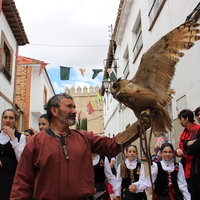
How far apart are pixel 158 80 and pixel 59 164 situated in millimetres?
1163

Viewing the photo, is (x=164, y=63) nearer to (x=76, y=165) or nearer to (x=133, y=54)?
(x=76, y=165)

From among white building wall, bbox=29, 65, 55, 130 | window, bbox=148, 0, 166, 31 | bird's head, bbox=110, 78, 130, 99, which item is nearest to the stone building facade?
white building wall, bbox=29, 65, 55, 130

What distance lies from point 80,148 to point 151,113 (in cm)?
66

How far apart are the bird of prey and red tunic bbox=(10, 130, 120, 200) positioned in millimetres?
577

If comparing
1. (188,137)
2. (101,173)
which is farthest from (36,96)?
(188,137)

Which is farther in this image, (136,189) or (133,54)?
(133,54)

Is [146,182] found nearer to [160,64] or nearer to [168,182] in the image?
[168,182]

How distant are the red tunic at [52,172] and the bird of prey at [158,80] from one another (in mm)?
577

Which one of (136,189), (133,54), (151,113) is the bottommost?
(136,189)

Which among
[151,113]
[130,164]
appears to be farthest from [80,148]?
[130,164]

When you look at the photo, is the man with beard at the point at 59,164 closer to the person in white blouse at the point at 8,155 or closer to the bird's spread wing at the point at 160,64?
the bird's spread wing at the point at 160,64

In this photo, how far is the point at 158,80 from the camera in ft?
7.51

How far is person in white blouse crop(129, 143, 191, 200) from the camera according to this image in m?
3.31

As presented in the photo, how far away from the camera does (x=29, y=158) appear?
6.30ft
